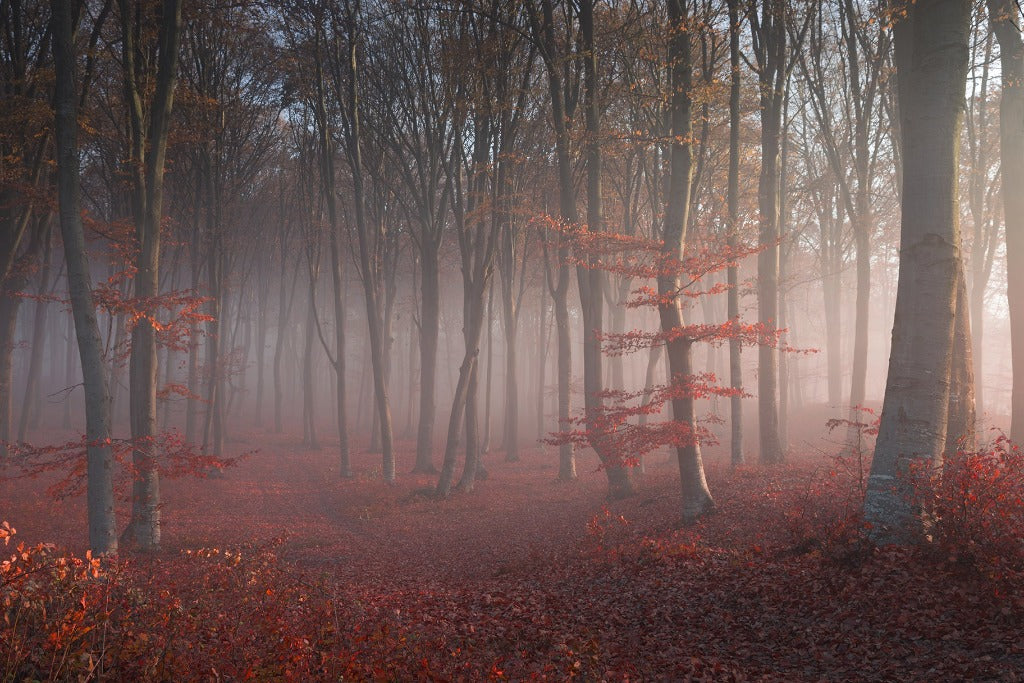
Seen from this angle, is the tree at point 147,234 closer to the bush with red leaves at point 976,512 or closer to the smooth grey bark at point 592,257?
the smooth grey bark at point 592,257

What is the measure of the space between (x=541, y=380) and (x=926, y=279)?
2394cm

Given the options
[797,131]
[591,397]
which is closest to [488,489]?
[591,397]

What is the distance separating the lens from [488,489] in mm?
19719

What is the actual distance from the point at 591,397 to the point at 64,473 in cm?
1847

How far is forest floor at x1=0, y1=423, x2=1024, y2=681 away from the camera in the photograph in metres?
5.62

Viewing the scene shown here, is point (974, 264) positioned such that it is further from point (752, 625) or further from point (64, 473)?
point (64, 473)

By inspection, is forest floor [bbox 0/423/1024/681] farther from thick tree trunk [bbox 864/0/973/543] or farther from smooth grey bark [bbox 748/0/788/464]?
smooth grey bark [bbox 748/0/788/464]

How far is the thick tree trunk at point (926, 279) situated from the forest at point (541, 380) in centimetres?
4

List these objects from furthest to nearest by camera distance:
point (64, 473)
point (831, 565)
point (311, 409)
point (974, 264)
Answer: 1. point (311, 409)
2. point (974, 264)
3. point (64, 473)
4. point (831, 565)

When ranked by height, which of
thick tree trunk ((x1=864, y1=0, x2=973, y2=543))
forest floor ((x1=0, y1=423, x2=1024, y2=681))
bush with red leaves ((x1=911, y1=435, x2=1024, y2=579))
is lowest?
forest floor ((x1=0, y1=423, x2=1024, y2=681))

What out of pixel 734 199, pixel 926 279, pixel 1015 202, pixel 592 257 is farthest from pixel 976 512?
pixel 734 199

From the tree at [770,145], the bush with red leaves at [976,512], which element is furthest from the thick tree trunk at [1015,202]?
the bush with red leaves at [976,512]

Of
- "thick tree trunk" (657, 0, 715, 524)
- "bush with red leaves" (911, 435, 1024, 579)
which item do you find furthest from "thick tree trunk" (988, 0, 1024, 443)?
"thick tree trunk" (657, 0, 715, 524)

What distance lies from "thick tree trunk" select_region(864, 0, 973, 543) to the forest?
4 centimetres
